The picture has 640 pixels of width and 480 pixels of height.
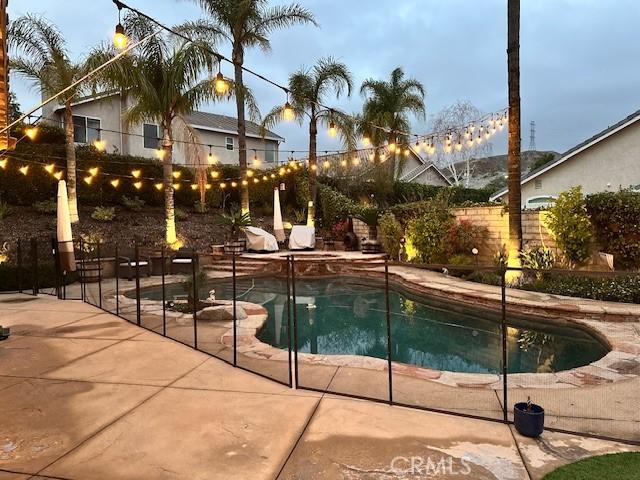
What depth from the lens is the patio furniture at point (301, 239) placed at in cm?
1677

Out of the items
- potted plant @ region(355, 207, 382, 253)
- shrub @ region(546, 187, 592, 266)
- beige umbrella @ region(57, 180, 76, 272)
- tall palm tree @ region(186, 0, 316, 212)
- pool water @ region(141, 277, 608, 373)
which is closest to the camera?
pool water @ region(141, 277, 608, 373)

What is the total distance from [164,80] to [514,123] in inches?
423

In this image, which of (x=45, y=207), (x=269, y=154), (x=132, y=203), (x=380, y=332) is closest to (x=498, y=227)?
(x=380, y=332)

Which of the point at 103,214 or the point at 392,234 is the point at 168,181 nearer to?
the point at 103,214

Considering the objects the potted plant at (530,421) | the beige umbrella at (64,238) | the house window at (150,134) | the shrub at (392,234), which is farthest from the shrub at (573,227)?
the house window at (150,134)

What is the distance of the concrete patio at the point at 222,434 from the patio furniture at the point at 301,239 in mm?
12327

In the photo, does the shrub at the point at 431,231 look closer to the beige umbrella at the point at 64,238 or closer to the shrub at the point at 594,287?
the shrub at the point at 594,287

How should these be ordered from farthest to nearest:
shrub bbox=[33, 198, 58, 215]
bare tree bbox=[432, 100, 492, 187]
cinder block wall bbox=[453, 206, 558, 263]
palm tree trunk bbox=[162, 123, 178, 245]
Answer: bare tree bbox=[432, 100, 492, 187] → shrub bbox=[33, 198, 58, 215] → palm tree trunk bbox=[162, 123, 178, 245] → cinder block wall bbox=[453, 206, 558, 263]

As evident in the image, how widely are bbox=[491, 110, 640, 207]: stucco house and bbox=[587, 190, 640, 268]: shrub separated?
5.73 meters

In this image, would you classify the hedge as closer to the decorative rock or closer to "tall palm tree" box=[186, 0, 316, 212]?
"tall palm tree" box=[186, 0, 316, 212]

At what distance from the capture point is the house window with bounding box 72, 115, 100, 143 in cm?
1888

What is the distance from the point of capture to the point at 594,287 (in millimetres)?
8398

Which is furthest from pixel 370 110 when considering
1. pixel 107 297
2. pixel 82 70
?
pixel 107 297

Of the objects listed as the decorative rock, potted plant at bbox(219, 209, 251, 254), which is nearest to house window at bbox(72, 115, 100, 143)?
potted plant at bbox(219, 209, 251, 254)
